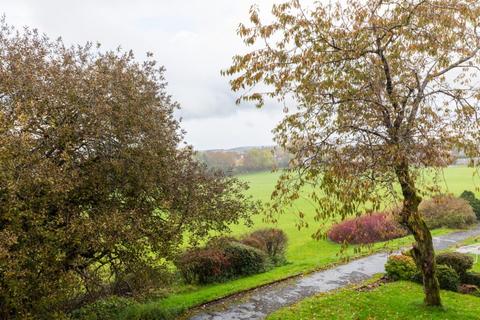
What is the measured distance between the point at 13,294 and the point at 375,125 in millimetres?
10133

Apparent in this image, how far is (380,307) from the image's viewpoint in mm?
13961

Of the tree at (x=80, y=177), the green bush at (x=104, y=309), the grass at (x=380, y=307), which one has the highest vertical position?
the tree at (x=80, y=177)

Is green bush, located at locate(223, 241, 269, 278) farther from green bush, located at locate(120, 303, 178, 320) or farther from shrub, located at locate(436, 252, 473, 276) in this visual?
shrub, located at locate(436, 252, 473, 276)

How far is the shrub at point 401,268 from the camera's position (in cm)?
1772

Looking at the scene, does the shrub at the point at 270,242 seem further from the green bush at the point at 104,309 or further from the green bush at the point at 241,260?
the green bush at the point at 104,309

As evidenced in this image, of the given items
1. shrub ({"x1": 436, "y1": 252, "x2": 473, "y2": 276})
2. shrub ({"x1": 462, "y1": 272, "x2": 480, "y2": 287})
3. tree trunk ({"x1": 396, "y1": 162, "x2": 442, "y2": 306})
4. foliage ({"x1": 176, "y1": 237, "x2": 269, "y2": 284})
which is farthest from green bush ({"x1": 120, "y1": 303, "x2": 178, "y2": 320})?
shrub ({"x1": 462, "y1": 272, "x2": 480, "y2": 287})

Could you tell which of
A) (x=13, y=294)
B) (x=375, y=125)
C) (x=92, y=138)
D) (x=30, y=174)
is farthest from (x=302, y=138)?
(x=13, y=294)

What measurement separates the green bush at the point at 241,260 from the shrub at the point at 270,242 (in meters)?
2.13

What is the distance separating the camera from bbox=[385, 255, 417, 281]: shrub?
17719mm

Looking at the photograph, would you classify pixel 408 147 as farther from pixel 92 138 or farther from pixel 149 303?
pixel 149 303

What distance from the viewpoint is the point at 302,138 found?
1082 cm

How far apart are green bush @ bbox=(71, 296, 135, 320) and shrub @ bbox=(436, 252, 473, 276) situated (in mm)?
13919

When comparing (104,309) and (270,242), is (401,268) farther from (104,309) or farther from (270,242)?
(104,309)

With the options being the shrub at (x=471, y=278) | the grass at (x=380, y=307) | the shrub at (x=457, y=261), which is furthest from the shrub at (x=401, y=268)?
the shrub at (x=471, y=278)
